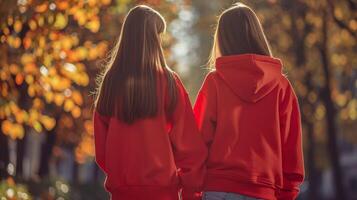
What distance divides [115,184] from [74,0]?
3.37m

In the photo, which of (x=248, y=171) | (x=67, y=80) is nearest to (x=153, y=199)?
(x=248, y=171)

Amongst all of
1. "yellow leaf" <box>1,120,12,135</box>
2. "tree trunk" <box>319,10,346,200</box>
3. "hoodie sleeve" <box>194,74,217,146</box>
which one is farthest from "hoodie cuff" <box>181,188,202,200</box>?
"tree trunk" <box>319,10,346,200</box>

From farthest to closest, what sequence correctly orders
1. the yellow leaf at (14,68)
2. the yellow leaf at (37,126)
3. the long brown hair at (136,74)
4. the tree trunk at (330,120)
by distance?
the tree trunk at (330,120), the yellow leaf at (14,68), the yellow leaf at (37,126), the long brown hair at (136,74)

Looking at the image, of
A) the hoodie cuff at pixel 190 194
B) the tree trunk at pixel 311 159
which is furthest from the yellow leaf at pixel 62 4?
the tree trunk at pixel 311 159

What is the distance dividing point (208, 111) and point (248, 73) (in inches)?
16.2

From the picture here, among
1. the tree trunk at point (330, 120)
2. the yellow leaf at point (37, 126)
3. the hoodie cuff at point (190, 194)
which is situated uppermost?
the hoodie cuff at point (190, 194)

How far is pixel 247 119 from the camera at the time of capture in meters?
5.30

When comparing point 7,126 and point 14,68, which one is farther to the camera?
point 7,126

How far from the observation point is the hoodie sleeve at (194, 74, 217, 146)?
533 centimetres

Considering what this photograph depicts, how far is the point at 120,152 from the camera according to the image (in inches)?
207

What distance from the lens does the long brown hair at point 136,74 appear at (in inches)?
207

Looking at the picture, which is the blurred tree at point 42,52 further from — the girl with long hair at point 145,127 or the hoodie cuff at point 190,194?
the hoodie cuff at point 190,194

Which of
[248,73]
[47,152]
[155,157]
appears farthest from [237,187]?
[47,152]

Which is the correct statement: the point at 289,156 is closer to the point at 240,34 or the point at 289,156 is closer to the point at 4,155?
the point at 240,34
